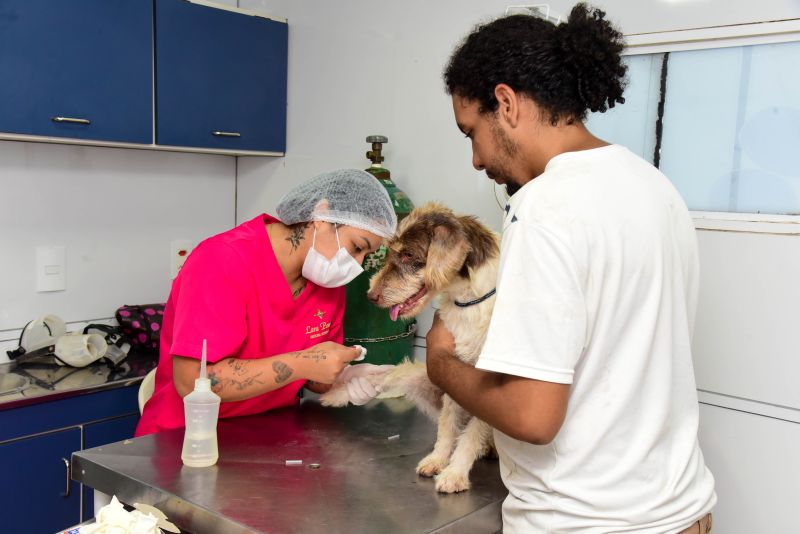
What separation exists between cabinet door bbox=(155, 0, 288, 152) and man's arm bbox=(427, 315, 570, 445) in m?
2.06

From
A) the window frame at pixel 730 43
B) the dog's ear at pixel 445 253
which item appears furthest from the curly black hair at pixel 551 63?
the window frame at pixel 730 43

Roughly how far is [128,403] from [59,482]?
35cm

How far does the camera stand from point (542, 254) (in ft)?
3.48

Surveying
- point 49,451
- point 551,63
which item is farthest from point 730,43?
point 49,451

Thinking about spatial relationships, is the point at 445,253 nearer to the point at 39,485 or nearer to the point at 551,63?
the point at 551,63

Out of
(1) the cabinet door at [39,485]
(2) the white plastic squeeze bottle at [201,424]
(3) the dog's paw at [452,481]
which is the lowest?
(1) the cabinet door at [39,485]

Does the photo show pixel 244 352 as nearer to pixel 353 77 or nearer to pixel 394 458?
pixel 394 458

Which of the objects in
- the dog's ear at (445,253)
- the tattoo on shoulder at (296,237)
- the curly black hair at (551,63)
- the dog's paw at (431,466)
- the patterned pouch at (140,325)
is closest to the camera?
the curly black hair at (551,63)

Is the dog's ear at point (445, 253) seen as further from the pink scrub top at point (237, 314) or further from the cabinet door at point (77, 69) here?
the cabinet door at point (77, 69)

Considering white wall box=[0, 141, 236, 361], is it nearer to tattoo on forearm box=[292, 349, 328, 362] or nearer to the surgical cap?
the surgical cap

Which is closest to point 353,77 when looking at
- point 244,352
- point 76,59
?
point 76,59

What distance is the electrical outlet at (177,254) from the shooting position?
3.34 metres

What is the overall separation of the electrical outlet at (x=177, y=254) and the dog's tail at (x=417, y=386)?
172cm

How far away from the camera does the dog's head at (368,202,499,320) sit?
1.55m
